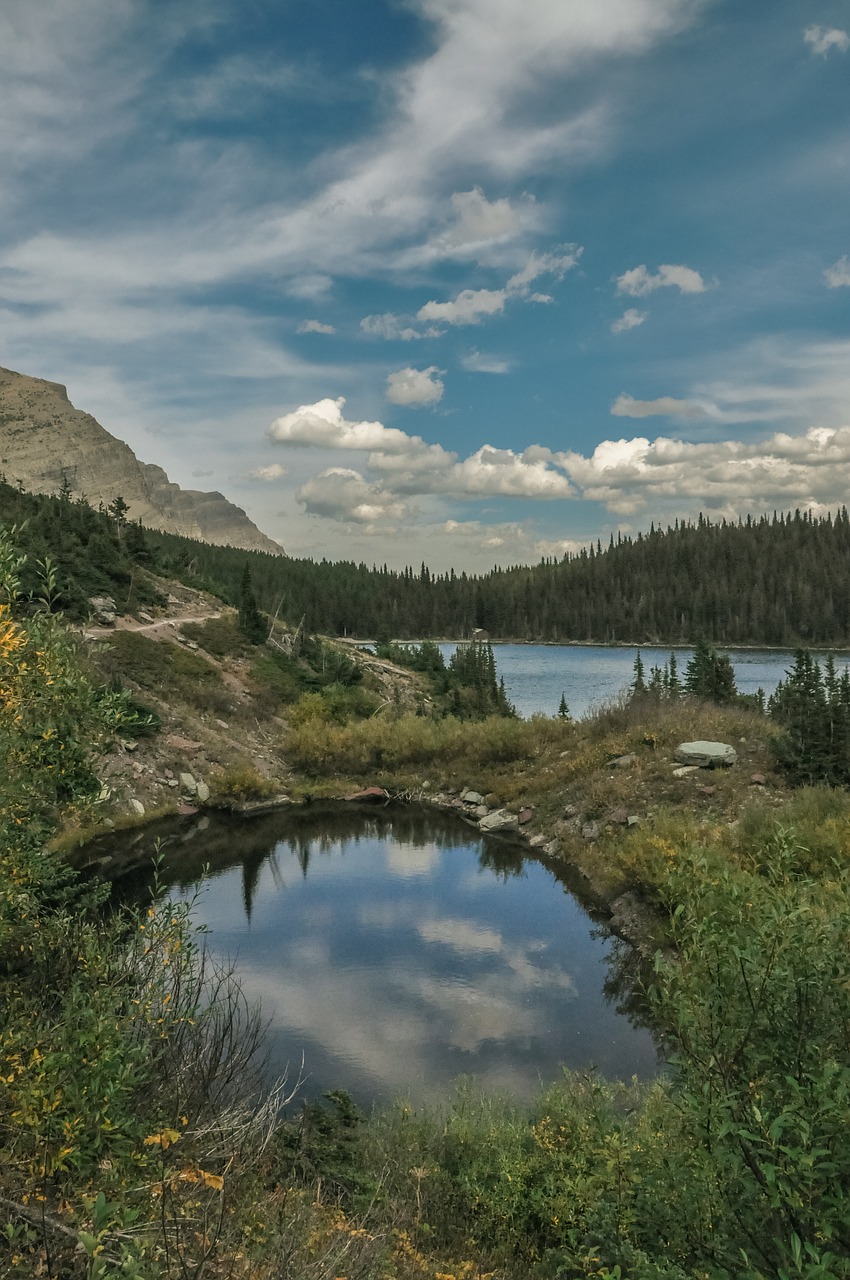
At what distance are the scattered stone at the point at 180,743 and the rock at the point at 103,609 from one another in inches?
426

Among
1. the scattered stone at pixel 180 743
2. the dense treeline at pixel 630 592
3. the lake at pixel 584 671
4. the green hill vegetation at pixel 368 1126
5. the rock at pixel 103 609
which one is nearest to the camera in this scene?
the green hill vegetation at pixel 368 1126

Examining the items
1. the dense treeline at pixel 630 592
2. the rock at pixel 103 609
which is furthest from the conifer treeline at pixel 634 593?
the rock at pixel 103 609

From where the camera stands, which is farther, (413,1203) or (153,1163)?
(413,1203)

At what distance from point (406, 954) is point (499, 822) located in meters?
13.2

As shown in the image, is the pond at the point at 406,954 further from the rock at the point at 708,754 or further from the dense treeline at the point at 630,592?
the dense treeline at the point at 630,592

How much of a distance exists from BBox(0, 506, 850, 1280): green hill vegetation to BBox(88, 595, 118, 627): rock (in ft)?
111

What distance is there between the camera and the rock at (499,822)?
109 feet

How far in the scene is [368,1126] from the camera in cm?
1205

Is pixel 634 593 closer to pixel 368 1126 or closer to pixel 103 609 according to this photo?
pixel 103 609

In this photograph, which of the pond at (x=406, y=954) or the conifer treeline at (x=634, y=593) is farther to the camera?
the conifer treeline at (x=634, y=593)

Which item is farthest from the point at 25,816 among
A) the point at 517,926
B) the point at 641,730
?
the point at 641,730

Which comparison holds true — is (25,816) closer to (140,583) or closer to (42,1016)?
(42,1016)

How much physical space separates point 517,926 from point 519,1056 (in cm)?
748

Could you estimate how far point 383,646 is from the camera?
70.4 metres
